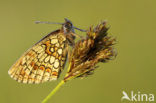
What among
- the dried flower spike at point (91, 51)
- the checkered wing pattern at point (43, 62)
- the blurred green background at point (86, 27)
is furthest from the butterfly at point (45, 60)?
the blurred green background at point (86, 27)

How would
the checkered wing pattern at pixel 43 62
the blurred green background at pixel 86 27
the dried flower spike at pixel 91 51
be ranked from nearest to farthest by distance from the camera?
the dried flower spike at pixel 91 51
the checkered wing pattern at pixel 43 62
the blurred green background at pixel 86 27

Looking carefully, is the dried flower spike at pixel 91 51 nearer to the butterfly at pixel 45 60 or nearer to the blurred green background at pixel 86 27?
the butterfly at pixel 45 60

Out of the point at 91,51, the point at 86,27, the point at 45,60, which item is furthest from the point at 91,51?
the point at 86,27

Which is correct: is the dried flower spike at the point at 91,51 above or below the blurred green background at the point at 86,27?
below

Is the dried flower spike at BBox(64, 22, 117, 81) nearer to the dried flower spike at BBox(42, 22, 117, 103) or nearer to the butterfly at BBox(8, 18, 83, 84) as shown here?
the dried flower spike at BBox(42, 22, 117, 103)

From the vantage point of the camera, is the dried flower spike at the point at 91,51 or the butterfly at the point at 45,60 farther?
the butterfly at the point at 45,60

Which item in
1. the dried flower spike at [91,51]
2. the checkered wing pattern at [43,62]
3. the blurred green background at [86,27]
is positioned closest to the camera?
the dried flower spike at [91,51]

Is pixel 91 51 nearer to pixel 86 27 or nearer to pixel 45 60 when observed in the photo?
pixel 45 60

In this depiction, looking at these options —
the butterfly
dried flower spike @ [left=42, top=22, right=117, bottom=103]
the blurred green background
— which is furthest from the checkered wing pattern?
the blurred green background

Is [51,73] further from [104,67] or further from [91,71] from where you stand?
[104,67]

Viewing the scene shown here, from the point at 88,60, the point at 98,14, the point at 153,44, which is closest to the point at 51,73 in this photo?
the point at 88,60
